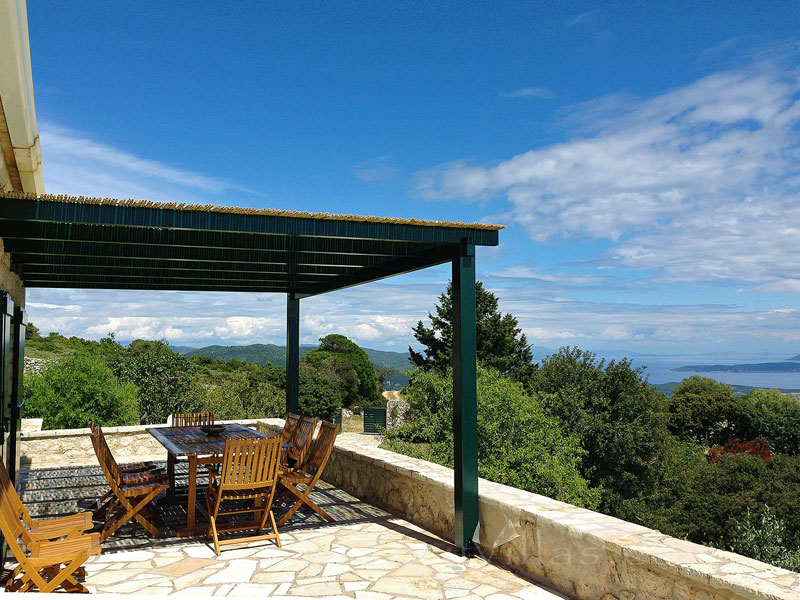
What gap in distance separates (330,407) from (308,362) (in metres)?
12.1

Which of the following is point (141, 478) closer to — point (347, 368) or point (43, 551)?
point (43, 551)

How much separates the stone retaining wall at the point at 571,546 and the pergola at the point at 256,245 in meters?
0.36

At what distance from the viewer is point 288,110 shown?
21.0 meters

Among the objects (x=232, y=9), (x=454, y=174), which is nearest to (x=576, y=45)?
(x=454, y=174)

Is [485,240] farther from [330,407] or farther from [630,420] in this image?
[330,407]

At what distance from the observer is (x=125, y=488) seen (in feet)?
15.9

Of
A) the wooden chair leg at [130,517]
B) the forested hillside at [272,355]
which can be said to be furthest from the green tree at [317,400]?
the wooden chair leg at [130,517]

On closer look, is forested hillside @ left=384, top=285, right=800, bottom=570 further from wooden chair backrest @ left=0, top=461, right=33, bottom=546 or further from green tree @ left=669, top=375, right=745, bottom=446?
wooden chair backrest @ left=0, top=461, right=33, bottom=546

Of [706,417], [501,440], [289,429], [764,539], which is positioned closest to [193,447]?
[289,429]

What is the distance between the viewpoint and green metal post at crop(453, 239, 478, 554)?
4430 mm

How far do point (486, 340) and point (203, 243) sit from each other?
30.2 m

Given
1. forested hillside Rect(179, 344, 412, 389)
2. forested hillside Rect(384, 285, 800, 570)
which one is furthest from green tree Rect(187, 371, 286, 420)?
forested hillside Rect(384, 285, 800, 570)

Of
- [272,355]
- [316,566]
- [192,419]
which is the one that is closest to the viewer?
[316,566]

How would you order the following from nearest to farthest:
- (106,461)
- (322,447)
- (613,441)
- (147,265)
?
(106,461), (322,447), (147,265), (613,441)
